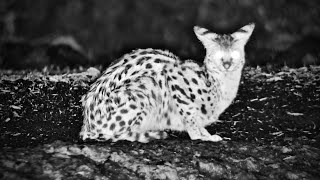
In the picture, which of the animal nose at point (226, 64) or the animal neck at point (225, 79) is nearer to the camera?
the animal nose at point (226, 64)

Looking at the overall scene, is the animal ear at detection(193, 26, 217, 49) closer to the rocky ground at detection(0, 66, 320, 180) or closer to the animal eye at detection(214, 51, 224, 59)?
the animal eye at detection(214, 51, 224, 59)

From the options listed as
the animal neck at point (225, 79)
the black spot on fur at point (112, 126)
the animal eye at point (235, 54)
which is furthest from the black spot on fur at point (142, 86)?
the animal eye at point (235, 54)

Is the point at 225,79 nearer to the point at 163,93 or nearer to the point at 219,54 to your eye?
the point at 219,54

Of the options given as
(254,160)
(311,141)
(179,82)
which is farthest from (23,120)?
(311,141)

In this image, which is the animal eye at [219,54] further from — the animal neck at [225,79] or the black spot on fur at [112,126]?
the black spot on fur at [112,126]

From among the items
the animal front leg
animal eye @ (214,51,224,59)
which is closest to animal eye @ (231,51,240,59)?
animal eye @ (214,51,224,59)
